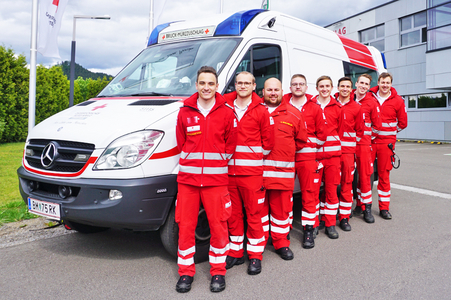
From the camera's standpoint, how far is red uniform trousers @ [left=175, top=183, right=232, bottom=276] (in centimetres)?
327

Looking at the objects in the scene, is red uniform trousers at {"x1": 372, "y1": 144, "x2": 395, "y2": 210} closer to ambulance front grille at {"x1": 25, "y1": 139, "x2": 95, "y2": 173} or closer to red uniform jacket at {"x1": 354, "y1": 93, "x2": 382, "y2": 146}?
red uniform jacket at {"x1": 354, "y1": 93, "x2": 382, "y2": 146}

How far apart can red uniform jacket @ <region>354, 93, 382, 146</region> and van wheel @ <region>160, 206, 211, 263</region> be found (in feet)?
8.93

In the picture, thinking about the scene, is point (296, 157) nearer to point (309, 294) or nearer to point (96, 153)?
point (309, 294)

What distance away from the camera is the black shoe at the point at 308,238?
431cm

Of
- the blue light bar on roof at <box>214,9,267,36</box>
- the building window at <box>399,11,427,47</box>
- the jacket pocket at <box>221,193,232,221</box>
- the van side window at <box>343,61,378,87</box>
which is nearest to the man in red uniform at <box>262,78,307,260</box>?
the jacket pocket at <box>221,193,232,221</box>

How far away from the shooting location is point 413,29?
2228 cm

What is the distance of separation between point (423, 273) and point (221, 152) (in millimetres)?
2170

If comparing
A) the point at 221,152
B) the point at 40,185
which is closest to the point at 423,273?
the point at 221,152

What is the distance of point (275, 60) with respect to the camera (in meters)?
4.75

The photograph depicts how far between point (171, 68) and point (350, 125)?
95.1 inches

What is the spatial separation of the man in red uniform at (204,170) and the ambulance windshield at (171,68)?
2.38 ft

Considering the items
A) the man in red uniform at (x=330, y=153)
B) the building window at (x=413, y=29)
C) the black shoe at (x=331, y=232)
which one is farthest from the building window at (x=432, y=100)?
the black shoe at (x=331, y=232)

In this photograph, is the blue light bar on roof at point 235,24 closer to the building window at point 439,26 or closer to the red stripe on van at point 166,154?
the red stripe on van at point 166,154

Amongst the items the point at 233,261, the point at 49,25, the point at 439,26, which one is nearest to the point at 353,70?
the point at 233,261
